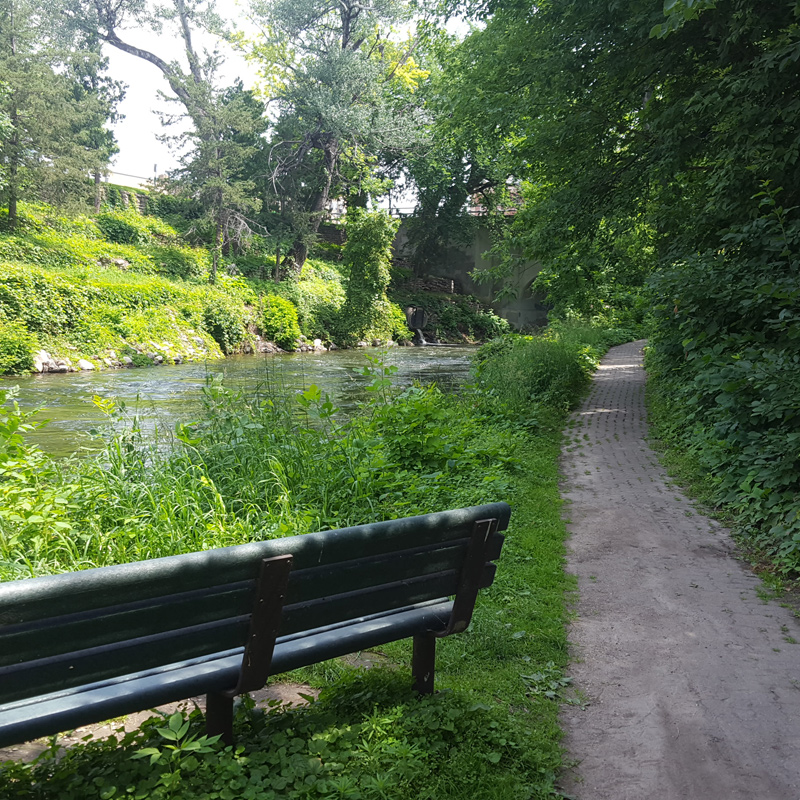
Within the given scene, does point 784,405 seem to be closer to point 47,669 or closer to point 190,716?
point 190,716

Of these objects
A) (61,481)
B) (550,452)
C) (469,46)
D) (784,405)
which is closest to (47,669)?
(61,481)

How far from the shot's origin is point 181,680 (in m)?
2.21

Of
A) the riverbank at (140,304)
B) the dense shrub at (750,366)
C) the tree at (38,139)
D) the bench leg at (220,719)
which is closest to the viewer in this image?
the bench leg at (220,719)

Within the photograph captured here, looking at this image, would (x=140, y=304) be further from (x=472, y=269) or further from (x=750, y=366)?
(x=472, y=269)

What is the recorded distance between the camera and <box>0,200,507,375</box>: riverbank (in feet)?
62.5

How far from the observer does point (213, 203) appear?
3022 cm

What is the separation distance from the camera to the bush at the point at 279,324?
27405 millimetres

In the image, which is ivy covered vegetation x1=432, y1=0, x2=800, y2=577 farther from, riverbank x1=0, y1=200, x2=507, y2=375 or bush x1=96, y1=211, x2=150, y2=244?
bush x1=96, y1=211, x2=150, y2=244

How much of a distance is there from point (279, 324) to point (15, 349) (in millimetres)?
11745

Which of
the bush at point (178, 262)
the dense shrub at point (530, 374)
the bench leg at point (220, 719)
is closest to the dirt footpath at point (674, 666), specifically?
the bench leg at point (220, 719)

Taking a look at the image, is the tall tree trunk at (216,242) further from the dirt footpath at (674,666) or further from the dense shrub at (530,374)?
the dirt footpath at (674,666)

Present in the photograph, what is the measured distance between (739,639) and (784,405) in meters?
2.04

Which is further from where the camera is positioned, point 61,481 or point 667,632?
point 61,481

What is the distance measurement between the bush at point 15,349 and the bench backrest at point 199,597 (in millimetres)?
16729
